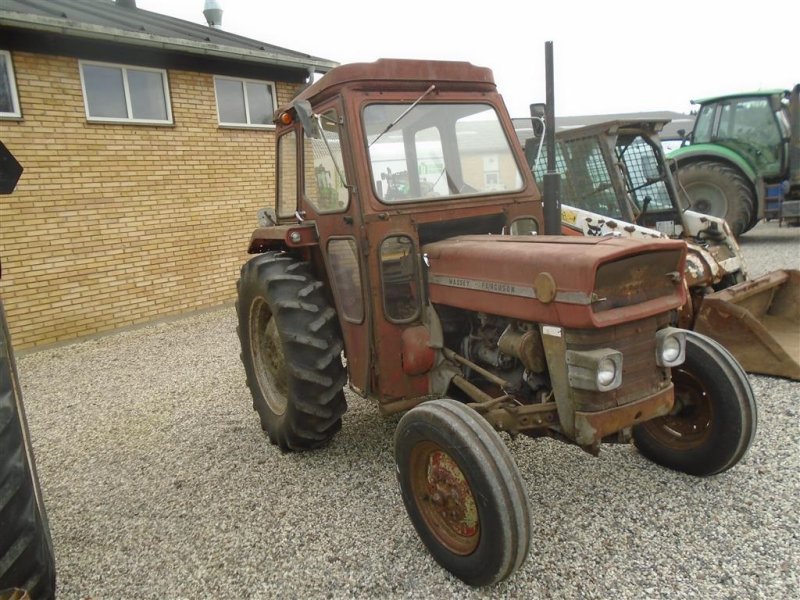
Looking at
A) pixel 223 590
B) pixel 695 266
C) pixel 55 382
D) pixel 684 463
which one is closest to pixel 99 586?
pixel 223 590

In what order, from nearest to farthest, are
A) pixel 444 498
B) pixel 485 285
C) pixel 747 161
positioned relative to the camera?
pixel 444 498, pixel 485 285, pixel 747 161

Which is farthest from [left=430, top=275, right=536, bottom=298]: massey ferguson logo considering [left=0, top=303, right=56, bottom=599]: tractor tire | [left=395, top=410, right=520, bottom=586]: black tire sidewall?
[left=0, top=303, right=56, bottom=599]: tractor tire

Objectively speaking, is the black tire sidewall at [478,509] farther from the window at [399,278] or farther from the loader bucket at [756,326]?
the loader bucket at [756,326]

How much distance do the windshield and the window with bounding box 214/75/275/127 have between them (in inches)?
214

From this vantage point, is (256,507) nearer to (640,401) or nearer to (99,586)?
(99,586)

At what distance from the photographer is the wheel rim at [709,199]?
9.14m

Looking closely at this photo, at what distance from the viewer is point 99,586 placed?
A: 2.29 meters

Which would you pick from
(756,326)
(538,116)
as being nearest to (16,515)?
(538,116)

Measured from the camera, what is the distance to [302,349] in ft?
9.48

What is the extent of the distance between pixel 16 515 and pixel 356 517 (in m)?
1.37

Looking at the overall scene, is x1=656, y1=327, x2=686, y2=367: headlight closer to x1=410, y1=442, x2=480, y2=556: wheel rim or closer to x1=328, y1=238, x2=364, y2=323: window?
x1=410, y1=442, x2=480, y2=556: wheel rim

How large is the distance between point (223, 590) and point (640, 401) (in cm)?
183

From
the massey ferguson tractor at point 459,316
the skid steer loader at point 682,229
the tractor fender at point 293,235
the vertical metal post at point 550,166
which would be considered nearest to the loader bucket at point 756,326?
the skid steer loader at point 682,229

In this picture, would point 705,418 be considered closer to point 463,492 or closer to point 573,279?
point 573,279
